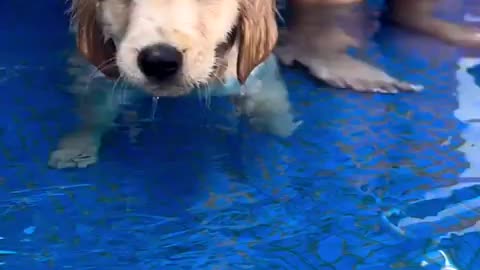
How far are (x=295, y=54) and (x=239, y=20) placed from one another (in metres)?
0.60

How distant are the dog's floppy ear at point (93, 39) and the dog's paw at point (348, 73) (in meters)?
0.69

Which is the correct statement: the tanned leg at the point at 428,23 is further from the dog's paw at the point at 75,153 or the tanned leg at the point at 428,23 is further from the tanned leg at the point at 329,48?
the dog's paw at the point at 75,153

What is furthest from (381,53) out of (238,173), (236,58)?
(238,173)

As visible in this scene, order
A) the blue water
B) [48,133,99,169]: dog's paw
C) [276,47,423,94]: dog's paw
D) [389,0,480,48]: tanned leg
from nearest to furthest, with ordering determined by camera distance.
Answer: the blue water, [48,133,99,169]: dog's paw, [276,47,423,94]: dog's paw, [389,0,480,48]: tanned leg

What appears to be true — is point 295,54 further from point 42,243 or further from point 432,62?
point 42,243

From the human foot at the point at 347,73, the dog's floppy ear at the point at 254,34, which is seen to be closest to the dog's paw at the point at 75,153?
the dog's floppy ear at the point at 254,34

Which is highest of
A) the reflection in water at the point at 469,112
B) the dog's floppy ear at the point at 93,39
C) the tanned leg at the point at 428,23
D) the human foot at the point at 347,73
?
the dog's floppy ear at the point at 93,39

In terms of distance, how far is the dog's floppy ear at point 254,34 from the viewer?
2.54 m

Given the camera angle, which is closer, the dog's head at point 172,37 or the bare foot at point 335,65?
the dog's head at point 172,37

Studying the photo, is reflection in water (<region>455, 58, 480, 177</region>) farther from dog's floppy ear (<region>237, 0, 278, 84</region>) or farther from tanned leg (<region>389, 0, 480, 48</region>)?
dog's floppy ear (<region>237, 0, 278, 84</region>)

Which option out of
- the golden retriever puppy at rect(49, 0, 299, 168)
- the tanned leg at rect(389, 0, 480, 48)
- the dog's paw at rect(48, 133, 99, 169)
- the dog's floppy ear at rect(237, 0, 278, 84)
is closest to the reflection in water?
the tanned leg at rect(389, 0, 480, 48)

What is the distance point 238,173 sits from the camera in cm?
252

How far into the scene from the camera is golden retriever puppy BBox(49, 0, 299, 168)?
2.28 metres

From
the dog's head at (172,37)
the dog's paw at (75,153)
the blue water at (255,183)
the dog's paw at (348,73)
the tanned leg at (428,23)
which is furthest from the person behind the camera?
the tanned leg at (428,23)
